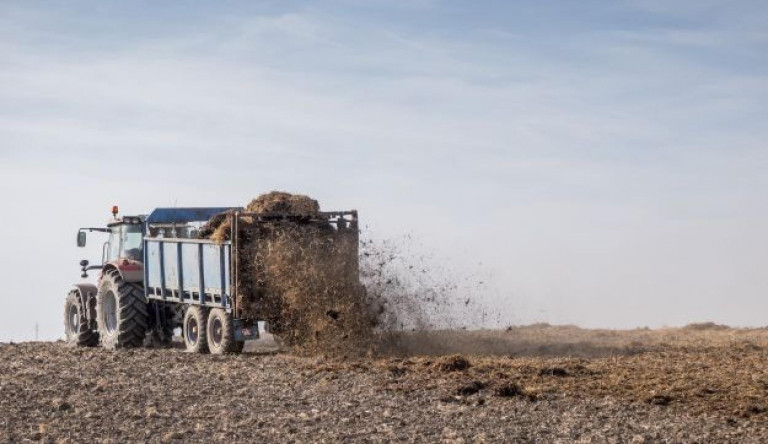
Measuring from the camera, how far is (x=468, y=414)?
43.8ft

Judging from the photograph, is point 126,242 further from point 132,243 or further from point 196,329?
point 196,329

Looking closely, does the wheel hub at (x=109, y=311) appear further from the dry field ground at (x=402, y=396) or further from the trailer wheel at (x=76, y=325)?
the dry field ground at (x=402, y=396)

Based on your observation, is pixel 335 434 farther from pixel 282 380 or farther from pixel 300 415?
pixel 282 380

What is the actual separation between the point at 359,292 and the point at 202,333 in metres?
3.32

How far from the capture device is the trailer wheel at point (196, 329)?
69.1ft

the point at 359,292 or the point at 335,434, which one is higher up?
the point at 359,292

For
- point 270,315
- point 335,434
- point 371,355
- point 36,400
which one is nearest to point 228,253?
point 270,315

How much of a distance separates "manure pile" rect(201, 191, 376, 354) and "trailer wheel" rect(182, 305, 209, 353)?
1720mm

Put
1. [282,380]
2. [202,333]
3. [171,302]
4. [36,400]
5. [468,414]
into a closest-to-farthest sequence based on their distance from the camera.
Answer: [468,414]
[36,400]
[282,380]
[202,333]
[171,302]

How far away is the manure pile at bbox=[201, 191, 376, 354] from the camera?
19.4 m

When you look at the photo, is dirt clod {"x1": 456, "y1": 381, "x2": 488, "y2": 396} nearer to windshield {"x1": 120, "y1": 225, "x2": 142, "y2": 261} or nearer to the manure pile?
the manure pile

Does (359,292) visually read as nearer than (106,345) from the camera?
Yes

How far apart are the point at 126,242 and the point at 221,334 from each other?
15.2ft

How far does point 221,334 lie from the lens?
809 inches
